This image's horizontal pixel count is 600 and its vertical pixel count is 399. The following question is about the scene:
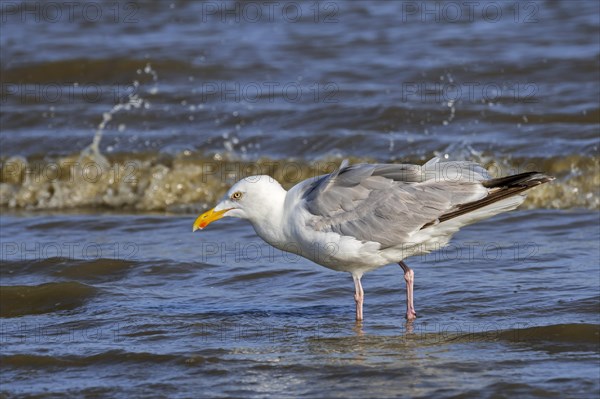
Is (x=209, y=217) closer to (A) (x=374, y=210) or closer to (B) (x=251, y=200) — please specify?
→ (B) (x=251, y=200)

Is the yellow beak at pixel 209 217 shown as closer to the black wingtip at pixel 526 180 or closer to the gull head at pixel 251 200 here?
the gull head at pixel 251 200

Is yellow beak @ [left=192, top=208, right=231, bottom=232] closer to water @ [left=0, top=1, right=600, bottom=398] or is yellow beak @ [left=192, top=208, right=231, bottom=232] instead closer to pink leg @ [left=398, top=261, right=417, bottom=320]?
water @ [left=0, top=1, right=600, bottom=398]

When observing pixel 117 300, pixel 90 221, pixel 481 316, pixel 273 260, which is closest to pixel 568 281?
pixel 481 316

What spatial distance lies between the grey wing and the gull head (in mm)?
258

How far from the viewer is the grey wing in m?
6.95

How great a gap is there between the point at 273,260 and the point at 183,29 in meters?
10.1

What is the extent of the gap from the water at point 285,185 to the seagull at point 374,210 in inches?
20.4

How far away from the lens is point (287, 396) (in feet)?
18.7

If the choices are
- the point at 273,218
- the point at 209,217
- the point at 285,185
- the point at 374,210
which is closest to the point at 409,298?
the point at 374,210

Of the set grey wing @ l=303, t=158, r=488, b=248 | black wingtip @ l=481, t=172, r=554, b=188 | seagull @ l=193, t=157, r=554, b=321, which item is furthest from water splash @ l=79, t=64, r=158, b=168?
black wingtip @ l=481, t=172, r=554, b=188

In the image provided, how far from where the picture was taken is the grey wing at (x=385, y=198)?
695cm

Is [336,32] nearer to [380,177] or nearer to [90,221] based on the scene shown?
[90,221]

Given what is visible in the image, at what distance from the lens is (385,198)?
7082 millimetres

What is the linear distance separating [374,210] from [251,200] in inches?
34.6
